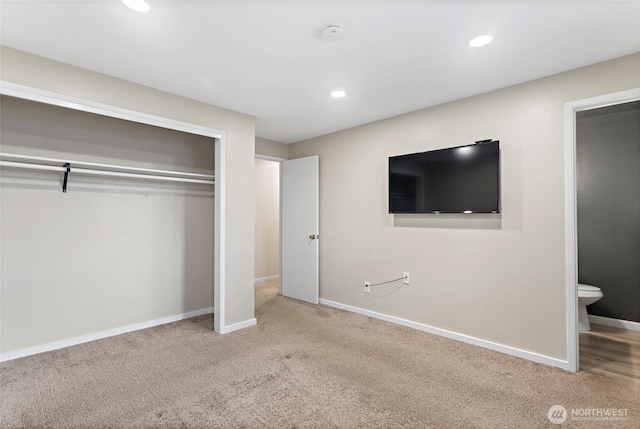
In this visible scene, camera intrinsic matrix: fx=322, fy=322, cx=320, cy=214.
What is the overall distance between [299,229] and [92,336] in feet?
8.85

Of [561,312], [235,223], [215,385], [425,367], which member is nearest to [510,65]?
[561,312]

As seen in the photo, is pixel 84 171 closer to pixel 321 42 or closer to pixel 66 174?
pixel 66 174

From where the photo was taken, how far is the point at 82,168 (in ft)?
10.2

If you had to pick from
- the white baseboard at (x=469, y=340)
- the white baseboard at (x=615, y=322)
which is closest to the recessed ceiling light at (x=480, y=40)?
the white baseboard at (x=469, y=340)

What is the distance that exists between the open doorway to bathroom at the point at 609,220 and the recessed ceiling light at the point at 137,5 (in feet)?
13.5

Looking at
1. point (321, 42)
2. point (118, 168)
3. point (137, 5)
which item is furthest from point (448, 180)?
point (118, 168)

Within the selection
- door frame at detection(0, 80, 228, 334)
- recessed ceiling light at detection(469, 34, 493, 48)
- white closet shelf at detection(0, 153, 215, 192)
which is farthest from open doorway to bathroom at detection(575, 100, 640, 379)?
white closet shelf at detection(0, 153, 215, 192)

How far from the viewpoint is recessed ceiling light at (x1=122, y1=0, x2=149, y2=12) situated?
1774 mm

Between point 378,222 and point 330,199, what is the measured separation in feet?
2.82

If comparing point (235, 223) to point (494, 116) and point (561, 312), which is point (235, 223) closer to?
point (494, 116)

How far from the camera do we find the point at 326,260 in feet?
14.8

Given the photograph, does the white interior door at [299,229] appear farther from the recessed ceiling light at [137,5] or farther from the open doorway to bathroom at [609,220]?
the open doorway to bathroom at [609,220]

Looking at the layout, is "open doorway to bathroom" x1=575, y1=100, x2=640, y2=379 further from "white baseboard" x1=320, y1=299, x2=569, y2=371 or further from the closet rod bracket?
the closet rod bracket

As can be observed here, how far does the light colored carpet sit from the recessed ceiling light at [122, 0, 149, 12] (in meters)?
2.40
